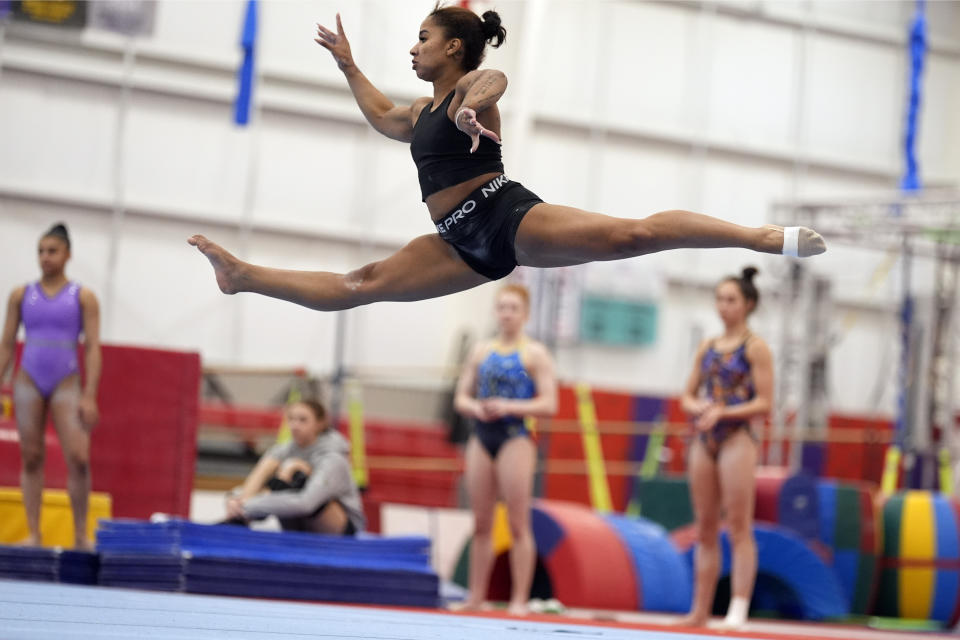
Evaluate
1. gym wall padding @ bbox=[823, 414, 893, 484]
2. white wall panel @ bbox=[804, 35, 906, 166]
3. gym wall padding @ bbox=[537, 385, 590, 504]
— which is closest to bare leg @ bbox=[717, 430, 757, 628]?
gym wall padding @ bbox=[537, 385, 590, 504]

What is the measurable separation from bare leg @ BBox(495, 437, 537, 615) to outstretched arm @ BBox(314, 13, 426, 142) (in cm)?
215

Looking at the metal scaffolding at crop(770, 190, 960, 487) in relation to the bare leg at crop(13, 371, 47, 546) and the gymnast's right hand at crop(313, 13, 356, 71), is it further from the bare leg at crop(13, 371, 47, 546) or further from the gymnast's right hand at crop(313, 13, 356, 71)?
the gymnast's right hand at crop(313, 13, 356, 71)

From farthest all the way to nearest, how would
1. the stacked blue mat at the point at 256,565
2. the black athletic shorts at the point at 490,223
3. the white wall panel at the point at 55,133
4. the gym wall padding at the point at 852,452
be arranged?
1. the gym wall padding at the point at 852,452
2. the white wall panel at the point at 55,133
3. the stacked blue mat at the point at 256,565
4. the black athletic shorts at the point at 490,223

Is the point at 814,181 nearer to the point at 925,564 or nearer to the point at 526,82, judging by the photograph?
the point at 526,82

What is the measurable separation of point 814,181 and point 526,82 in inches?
176

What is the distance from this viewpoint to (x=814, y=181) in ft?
55.2

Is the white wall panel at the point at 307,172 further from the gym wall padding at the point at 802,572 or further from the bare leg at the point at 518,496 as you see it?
the bare leg at the point at 518,496

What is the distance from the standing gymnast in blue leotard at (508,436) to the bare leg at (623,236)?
7.63 feet

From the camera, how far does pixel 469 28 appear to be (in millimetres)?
3668

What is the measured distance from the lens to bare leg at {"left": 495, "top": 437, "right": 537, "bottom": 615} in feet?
18.8

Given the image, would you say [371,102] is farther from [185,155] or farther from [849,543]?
[185,155]

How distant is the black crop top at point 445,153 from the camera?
3.58 m

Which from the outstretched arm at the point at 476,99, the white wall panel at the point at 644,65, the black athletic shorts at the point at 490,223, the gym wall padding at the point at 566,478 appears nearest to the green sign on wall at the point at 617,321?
the gym wall padding at the point at 566,478

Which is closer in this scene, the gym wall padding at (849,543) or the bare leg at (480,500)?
the bare leg at (480,500)
